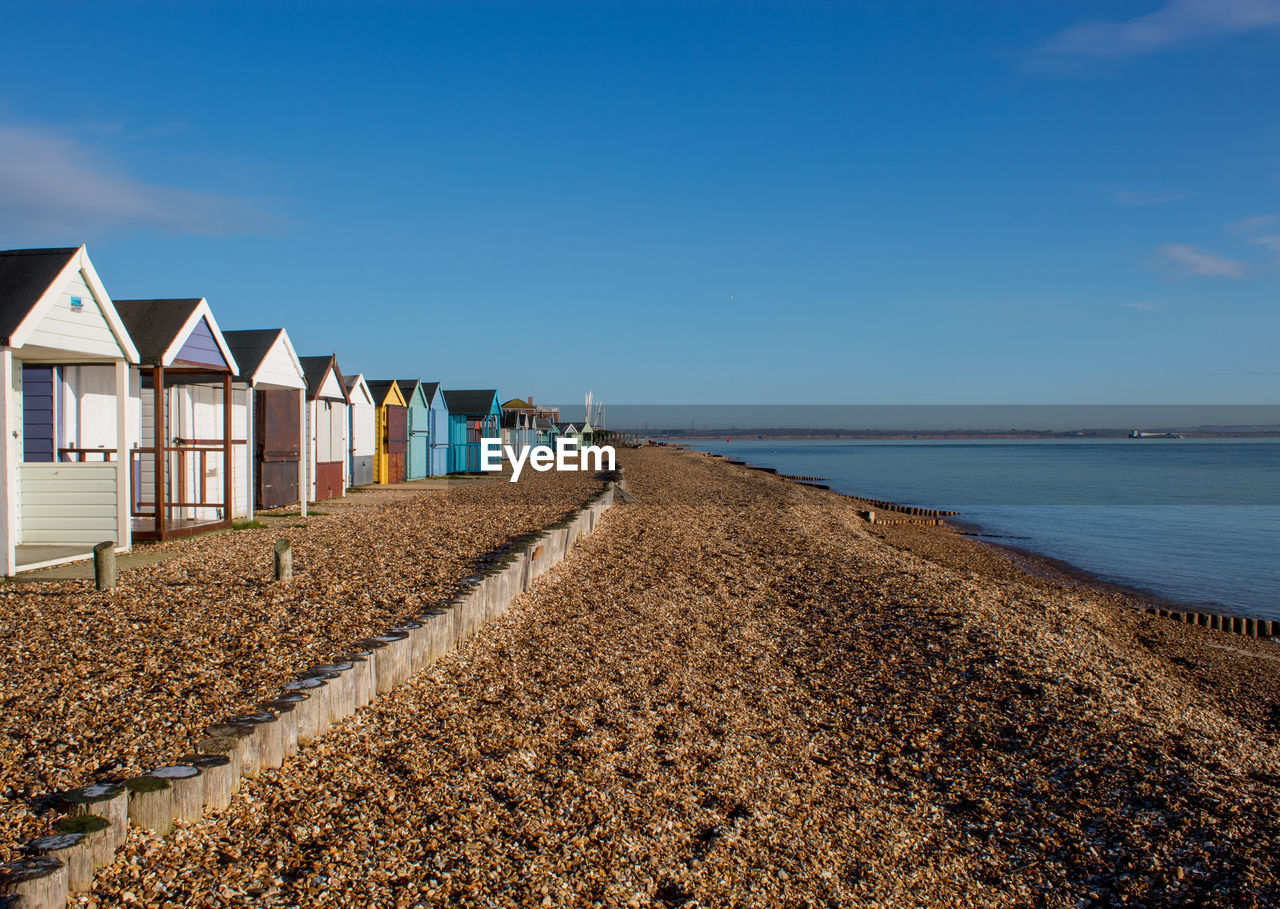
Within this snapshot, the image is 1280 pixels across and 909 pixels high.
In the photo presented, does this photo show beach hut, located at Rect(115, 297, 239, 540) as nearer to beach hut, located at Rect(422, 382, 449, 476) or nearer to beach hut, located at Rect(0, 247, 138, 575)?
beach hut, located at Rect(0, 247, 138, 575)

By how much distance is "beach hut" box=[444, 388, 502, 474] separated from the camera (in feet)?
118

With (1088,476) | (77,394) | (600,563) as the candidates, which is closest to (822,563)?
(600,563)

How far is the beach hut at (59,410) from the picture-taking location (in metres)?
9.60

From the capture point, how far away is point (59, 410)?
40.4 ft

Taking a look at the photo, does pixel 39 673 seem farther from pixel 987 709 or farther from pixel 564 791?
pixel 987 709

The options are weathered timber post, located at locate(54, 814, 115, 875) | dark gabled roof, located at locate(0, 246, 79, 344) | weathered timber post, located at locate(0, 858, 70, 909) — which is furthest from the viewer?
dark gabled roof, located at locate(0, 246, 79, 344)

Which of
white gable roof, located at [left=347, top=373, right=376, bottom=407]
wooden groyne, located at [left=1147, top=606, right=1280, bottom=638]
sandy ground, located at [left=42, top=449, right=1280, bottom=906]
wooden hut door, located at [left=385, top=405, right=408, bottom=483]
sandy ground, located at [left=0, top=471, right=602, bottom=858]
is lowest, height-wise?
wooden groyne, located at [left=1147, top=606, right=1280, bottom=638]

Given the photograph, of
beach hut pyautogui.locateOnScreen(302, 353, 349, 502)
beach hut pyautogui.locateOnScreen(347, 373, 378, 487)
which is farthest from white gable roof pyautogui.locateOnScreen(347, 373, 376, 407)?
beach hut pyautogui.locateOnScreen(302, 353, 349, 502)

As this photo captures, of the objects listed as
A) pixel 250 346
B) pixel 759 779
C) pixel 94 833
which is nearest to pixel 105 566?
pixel 94 833

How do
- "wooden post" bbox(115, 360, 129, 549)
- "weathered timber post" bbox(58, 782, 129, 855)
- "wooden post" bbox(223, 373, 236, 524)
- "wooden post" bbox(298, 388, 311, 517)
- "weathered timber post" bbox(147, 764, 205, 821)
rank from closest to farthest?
"weathered timber post" bbox(58, 782, 129, 855) → "weathered timber post" bbox(147, 764, 205, 821) → "wooden post" bbox(115, 360, 129, 549) → "wooden post" bbox(223, 373, 236, 524) → "wooden post" bbox(298, 388, 311, 517)

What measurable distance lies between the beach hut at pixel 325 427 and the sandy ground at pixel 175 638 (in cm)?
669

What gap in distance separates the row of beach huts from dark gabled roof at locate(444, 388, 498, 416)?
15763 millimetres

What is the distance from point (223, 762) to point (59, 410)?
10.4 metres

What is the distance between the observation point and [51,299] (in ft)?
32.6
